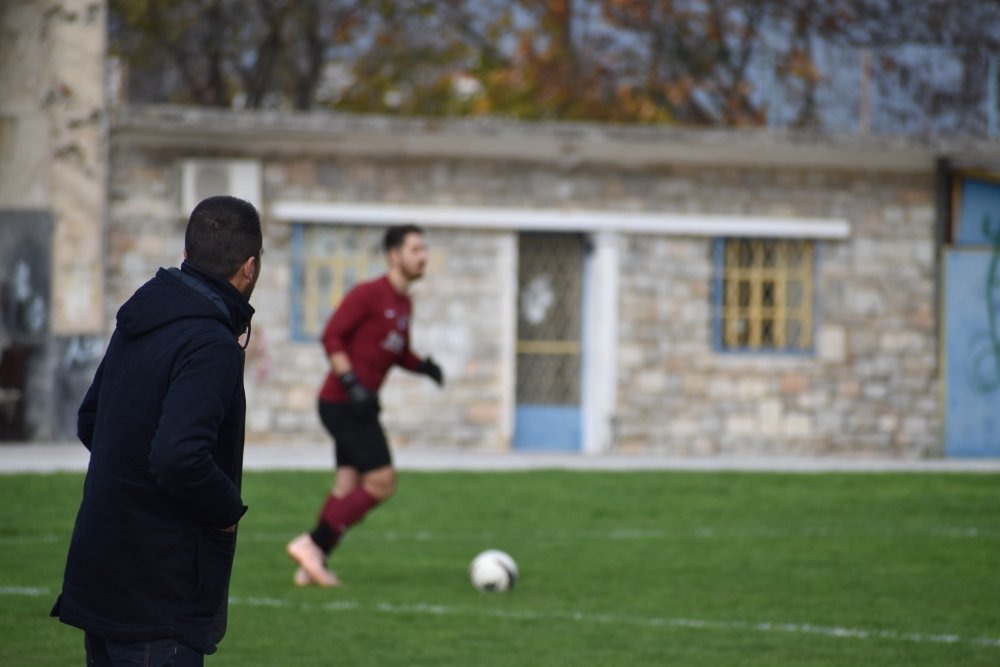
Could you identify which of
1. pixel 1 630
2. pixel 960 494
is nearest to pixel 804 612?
pixel 1 630

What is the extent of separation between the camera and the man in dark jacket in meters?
4.52

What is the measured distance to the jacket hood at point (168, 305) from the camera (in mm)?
4605

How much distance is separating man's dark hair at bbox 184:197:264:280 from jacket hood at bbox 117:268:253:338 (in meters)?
0.08

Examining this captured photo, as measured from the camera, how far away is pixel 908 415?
2219cm

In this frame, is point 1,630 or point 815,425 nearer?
point 1,630

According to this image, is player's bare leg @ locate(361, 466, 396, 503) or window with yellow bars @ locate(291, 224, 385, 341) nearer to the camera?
player's bare leg @ locate(361, 466, 396, 503)

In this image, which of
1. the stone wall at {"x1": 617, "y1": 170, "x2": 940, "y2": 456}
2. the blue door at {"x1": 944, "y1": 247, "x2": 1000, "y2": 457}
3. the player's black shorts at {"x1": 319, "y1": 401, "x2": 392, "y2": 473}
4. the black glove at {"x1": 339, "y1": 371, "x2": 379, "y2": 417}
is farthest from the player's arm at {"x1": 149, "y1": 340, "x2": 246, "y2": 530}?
the blue door at {"x1": 944, "y1": 247, "x2": 1000, "y2": 457}

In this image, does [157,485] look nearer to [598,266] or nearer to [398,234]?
[398,234]

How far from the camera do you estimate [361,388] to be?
390 inches

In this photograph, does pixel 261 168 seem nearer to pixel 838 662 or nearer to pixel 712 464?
pixel 712 464

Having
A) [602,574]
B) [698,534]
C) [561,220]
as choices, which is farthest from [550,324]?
[602,574]

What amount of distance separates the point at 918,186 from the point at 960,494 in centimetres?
682

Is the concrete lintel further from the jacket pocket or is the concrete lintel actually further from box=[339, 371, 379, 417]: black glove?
the jacket pocket

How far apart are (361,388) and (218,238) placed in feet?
17.0
